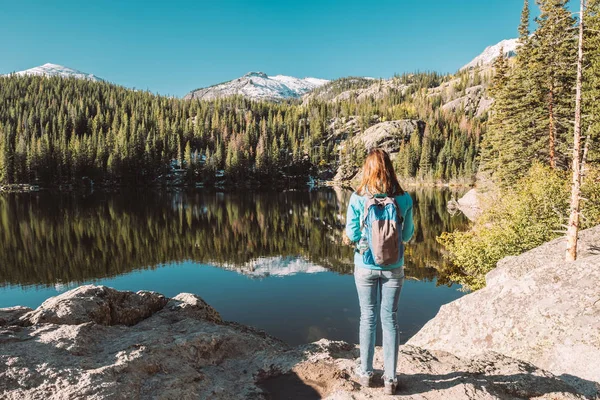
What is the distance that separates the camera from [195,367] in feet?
18.8

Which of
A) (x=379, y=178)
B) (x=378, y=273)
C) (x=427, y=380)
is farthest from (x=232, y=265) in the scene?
(x=379, y=178)

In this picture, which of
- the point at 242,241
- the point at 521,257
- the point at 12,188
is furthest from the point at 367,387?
the point at 12,188

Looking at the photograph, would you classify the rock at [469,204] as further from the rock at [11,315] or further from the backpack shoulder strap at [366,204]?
the rock at [11,315]

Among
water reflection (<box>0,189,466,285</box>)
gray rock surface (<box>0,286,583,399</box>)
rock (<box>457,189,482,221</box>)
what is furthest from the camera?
rock (<box>457,189,482,221</box>)

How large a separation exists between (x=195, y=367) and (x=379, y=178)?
409 centimetres

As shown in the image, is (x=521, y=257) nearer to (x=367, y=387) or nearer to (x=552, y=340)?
(x=552, y=340)

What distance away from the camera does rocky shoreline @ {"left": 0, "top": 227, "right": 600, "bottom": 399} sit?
4680mm

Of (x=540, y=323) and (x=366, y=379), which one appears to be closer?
(x=366, y=379)

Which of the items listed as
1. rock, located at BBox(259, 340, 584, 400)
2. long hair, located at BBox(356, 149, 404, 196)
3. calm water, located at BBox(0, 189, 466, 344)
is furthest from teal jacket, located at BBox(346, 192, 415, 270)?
calm water, located at BBox(0, 189, 466, 344)

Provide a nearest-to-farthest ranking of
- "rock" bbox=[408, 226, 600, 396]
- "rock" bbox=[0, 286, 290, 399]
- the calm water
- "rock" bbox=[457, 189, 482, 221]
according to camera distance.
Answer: "rock" bbox=[0, 286, 290, 399] → "rock" bbox=[408, 226, 600, 396] → the calm water → "rock" bbox=[457, 189, 482, 221]

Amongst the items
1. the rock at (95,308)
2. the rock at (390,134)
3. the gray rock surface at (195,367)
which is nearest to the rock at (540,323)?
the gray rock surface at (195,367)

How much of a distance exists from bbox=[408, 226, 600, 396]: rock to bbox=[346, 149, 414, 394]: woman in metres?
3.17

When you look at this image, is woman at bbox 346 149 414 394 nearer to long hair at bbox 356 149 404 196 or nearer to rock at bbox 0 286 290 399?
long hair at bbox 356 149 404 196

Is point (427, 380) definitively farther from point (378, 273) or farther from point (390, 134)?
point (390, 134)
